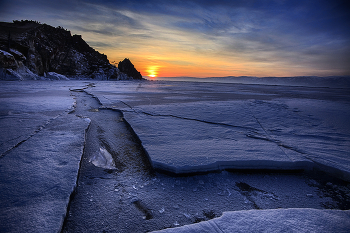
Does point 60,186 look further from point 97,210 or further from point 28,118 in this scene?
point 28,118

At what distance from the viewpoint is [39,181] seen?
104cm

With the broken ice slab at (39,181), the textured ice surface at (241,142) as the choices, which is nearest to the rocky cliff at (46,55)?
the broken ice slab at (39,181)

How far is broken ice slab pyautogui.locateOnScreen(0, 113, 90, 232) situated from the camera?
0.76m

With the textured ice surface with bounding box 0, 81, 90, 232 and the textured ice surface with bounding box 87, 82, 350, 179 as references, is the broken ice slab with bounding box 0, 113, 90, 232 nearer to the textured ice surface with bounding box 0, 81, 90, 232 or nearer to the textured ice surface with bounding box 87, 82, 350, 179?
the textured ice surface with bounding box 0, 81, 90, 232

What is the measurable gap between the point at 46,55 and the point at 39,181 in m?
27.9

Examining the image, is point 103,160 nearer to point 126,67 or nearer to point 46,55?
point 46,55

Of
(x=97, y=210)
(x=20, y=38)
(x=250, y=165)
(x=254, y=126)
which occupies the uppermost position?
(x=20, y=38)

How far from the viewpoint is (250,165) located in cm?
140

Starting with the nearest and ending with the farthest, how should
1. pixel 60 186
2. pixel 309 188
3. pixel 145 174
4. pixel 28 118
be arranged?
pixel 60 186 → pixel 309 188 → pixel 145 174 → pixel 28 118

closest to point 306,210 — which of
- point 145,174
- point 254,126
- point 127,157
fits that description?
point 145,174

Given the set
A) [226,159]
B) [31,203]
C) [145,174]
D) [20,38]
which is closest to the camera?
[31,203]

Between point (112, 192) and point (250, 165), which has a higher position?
point (250, 165)

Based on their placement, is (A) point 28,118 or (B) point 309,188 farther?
(A) point 28,118

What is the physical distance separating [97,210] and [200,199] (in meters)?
0.64
